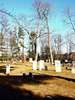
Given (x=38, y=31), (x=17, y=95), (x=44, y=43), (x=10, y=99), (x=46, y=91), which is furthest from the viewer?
(x=44, y=43)

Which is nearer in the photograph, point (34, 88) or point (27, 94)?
point (27, 94)

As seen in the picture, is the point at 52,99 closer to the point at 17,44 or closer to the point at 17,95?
the point at 17,95

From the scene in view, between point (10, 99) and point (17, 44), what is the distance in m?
84.0

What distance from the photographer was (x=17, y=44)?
314 feet

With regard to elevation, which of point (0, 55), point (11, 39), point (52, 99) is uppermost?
point (11, 39)

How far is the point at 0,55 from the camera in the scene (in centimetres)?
8456

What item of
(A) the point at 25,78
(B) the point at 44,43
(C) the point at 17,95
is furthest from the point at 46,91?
(B) the point at 44,43

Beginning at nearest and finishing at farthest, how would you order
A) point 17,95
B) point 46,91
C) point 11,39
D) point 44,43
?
1. point 17,95
2. point 46,91
3. point 11,39
4. point 44,43

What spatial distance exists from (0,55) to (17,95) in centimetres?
7235

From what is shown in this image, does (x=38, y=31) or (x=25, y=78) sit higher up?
(x=38, y=31)

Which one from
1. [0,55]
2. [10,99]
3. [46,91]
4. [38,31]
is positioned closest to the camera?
[10,99]

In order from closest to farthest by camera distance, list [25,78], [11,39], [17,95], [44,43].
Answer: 1. [17,95]
2. [25,78]
3. [11,39]
4. [44,43]

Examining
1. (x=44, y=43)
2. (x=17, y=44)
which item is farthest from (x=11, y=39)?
(x=44, y=43)

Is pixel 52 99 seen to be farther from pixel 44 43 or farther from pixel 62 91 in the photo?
pixel 44 43
